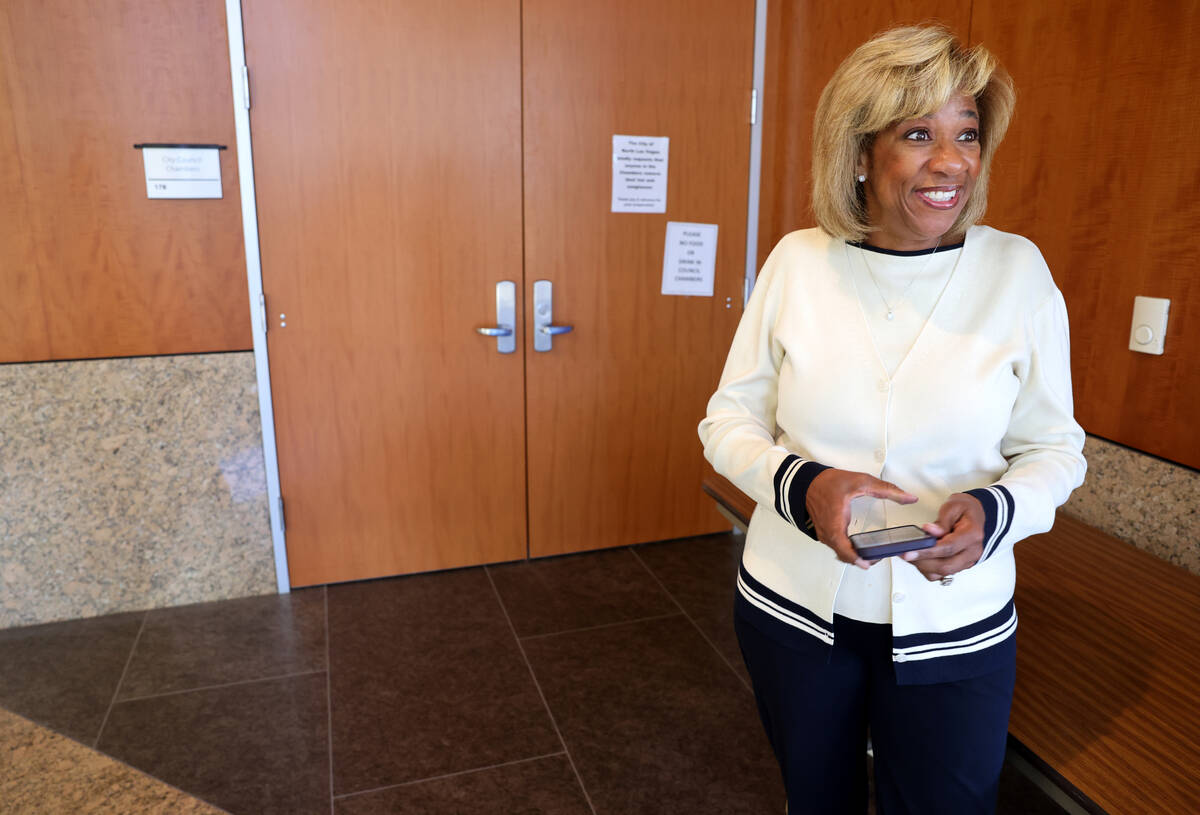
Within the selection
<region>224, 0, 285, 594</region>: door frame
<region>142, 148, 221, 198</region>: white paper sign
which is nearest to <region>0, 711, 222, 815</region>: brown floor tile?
<region>224, 0, 285, 594</region>: door frame

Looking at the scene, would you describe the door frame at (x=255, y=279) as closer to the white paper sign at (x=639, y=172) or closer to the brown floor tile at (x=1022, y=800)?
the white paper sign at (x=639, y=172)

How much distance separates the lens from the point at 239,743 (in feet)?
7.55

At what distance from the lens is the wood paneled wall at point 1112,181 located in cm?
181

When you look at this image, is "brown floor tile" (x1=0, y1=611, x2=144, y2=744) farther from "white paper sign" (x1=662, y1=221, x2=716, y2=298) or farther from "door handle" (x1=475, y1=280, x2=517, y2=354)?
"white paper sign" (x1=662, y1=221, x2=716, y2=298)

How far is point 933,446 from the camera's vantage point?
3.87ft

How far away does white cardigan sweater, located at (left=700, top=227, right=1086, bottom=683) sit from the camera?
3.79 ft

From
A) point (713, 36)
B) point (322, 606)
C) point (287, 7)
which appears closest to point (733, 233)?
point (713, 36)

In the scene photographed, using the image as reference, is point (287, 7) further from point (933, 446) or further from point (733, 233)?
point (933, 446)

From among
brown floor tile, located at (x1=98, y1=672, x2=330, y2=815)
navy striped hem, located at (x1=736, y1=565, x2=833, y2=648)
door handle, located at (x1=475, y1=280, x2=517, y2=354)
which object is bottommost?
brown floor tile, located at (x1=98, y1=672, x2=330, y2=815)

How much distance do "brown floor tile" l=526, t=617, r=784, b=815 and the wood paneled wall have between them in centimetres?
121

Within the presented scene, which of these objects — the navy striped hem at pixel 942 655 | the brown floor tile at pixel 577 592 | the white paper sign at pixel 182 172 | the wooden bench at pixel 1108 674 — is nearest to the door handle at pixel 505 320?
the brown floor tile at pixel 577 592

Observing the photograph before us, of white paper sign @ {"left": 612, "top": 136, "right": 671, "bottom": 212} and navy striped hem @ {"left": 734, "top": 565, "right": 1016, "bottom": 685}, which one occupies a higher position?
white paper sign @ {"left": 612, "top": 136, "right": 671, "bottom": 212}

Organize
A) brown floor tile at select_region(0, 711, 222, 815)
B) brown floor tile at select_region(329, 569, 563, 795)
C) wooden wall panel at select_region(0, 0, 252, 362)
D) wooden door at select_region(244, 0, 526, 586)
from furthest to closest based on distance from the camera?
1. wooden door at select_region(244, 0, 526, 586)
2. wooden wall panel at select_region(0, 0, 252, 362)
3. brown floor tile at select_region(329, 569, 563, 795)
4. brown floor tile at select_region(0, 711, 222, 815)

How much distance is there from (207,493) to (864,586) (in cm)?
252
